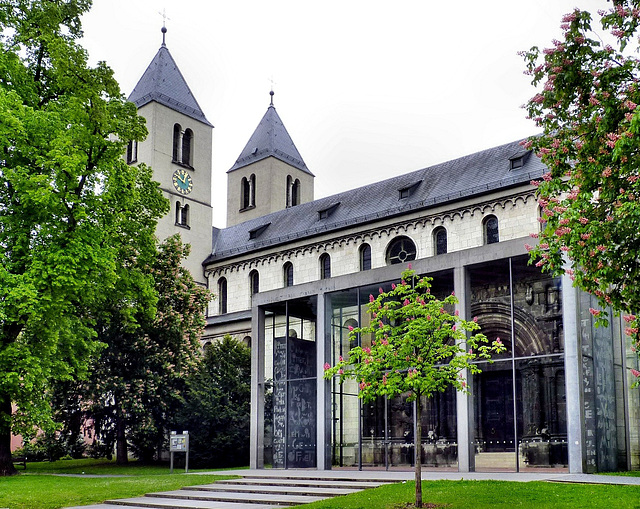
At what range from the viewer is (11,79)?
23.8 meters

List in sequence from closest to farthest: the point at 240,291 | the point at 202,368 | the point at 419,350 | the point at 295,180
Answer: the point at 419,350 → the point at 202,368 → the point at 240,291 → the point at 295,180

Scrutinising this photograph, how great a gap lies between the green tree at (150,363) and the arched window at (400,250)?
9754 mm

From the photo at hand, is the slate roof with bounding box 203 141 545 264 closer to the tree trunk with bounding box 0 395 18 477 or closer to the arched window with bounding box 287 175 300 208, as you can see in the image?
the arched window with bounding box 287 175 300 208

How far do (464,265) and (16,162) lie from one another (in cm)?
1416

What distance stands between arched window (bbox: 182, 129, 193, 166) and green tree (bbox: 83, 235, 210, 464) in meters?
17.1

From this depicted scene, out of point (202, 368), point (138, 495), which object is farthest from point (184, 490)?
point (202, 368)

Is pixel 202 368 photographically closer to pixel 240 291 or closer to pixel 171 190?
pixel 240 291

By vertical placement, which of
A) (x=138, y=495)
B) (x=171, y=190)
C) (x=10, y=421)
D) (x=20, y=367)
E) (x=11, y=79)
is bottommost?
(x=138, y=495)

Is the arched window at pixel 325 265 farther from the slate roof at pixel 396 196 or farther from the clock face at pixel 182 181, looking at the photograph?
the clock face at pixel 182 181

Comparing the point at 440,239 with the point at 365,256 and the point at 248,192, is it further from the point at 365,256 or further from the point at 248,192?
the point at 248,192

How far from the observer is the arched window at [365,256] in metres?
39.9

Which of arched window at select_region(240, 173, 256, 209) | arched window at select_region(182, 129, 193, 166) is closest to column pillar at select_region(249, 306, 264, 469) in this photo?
arched window at select_region(182, 129, 193, 166)

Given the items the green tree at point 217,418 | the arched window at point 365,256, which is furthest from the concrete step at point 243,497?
the arched window at point 365,256

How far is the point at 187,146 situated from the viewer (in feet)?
172
